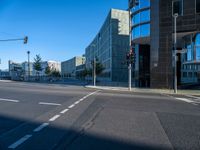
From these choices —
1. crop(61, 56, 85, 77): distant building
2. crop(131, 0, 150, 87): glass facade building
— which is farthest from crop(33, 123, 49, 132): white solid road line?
crop(61, 56, 85, 77): distant building

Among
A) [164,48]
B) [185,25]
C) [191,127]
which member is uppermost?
[185,25]

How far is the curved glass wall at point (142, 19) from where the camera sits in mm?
34000

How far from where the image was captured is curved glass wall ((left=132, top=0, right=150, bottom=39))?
112 ft

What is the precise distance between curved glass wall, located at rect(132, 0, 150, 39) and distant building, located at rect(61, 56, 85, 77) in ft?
350

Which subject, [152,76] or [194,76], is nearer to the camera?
[152,76]

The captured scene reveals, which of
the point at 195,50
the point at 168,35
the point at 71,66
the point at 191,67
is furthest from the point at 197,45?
the point at 71,66

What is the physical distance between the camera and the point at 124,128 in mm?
6219

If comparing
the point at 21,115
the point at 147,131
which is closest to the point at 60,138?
the point at 147,131

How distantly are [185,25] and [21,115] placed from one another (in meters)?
27.2

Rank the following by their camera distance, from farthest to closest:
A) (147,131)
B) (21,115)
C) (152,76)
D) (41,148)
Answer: (152,76) < (21,115) < (147,131) < (41,148)

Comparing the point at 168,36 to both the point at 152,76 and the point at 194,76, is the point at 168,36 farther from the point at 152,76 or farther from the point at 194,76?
the point at 194,76

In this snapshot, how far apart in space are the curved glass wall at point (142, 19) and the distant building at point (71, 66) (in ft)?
350

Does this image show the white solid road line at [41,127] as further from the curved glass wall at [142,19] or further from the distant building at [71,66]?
the distant building at [71,66]

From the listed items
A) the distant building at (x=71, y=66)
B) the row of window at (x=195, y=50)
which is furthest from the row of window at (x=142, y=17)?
the distant building at (x=71, y=66)
